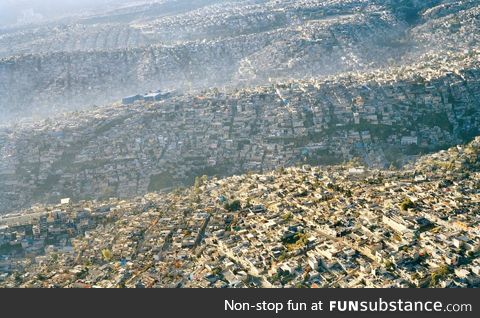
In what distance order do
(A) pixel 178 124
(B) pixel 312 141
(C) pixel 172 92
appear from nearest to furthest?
(B) pixel 312 141, (A) pixel 178 124, (C) pixel 172 92

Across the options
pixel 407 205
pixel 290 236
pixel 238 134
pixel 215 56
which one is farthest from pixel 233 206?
pixel 215 56

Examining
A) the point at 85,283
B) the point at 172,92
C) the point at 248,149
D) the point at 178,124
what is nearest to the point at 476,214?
the point at 85,283

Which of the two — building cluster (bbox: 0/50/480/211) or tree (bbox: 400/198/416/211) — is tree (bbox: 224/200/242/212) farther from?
building cluster (bbox: 0/50/480/211)

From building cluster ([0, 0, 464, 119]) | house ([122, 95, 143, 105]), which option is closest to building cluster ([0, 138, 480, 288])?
house ([122, 95, 143, 105])

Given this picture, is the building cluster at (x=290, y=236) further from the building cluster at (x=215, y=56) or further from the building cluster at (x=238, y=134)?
the building cluster at (x=215, y=56)

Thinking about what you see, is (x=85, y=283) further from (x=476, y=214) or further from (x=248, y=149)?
(x=248, y=149)

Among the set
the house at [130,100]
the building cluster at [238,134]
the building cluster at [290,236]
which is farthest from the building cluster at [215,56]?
the building cluster at [290,236]
